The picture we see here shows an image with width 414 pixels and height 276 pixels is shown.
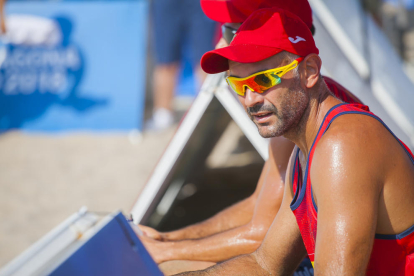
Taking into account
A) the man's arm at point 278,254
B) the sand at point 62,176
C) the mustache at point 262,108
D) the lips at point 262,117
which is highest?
the mustache at point 262,108

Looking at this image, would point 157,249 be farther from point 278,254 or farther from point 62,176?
point 62,176

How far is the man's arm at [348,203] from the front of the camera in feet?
3.55

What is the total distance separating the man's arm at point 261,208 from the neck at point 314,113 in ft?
1.41

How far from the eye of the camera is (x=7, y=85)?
17.3ft

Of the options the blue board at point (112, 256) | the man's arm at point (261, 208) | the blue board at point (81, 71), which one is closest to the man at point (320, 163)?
the man's arm at point (261, 208)

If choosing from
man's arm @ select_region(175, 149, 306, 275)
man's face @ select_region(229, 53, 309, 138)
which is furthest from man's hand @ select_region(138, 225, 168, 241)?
man's face @ select_region(229, 53, 309, 138)

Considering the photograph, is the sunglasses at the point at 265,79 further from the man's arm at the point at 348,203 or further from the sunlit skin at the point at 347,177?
the man's arm at the point at 348,203

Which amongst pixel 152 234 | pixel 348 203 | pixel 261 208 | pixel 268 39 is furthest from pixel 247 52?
pixel 152 234

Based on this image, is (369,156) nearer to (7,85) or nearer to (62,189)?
(62,189)

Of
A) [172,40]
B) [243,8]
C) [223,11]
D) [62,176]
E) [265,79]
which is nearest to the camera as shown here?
[265,79]

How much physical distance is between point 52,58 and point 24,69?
379mm

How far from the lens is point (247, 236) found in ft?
6.37

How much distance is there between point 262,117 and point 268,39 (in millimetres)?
260

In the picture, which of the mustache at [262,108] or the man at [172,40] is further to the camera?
the man at [172,40]
